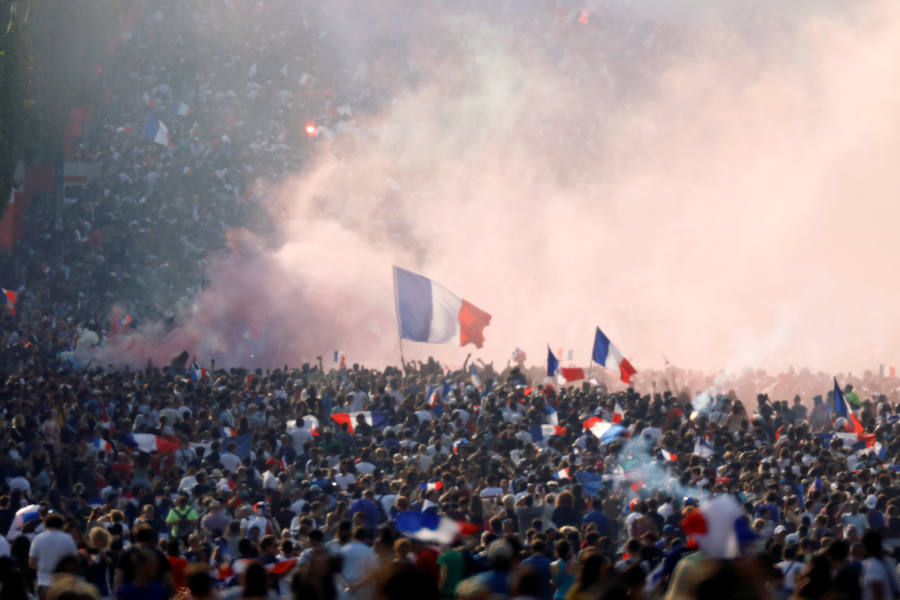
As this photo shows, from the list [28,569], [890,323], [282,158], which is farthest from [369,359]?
[28,569]

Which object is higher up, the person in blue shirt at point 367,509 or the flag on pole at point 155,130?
the flag on pole at point 155,130

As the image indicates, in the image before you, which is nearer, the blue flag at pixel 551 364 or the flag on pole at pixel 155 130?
the blue flag at pixel 551 364

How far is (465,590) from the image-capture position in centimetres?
763

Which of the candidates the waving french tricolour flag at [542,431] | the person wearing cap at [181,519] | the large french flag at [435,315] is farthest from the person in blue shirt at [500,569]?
the large french flag at [435,315]

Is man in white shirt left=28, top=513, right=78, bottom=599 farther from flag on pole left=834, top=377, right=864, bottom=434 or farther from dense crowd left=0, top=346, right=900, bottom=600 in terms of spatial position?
flag on pole left=834, top=377, right=864, bottom=434

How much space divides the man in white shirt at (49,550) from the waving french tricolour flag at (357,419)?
28.7 ft

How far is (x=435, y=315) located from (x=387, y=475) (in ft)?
22.5

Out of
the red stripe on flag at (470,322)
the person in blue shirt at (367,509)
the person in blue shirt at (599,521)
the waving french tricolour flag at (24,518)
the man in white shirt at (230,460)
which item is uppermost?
the red stripe on flag at (470,322)

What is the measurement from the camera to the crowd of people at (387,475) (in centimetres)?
819

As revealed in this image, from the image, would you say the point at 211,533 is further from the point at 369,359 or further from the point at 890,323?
the point at 890,323

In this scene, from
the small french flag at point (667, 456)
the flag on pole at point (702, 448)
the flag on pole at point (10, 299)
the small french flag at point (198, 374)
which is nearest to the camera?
the small french flag at point (667, 456)

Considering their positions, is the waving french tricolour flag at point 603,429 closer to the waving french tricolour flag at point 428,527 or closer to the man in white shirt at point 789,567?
the man in white shirt at point 789,567

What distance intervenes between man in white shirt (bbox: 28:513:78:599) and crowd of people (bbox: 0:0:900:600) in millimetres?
16

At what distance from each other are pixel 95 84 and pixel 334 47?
39.5 ft
